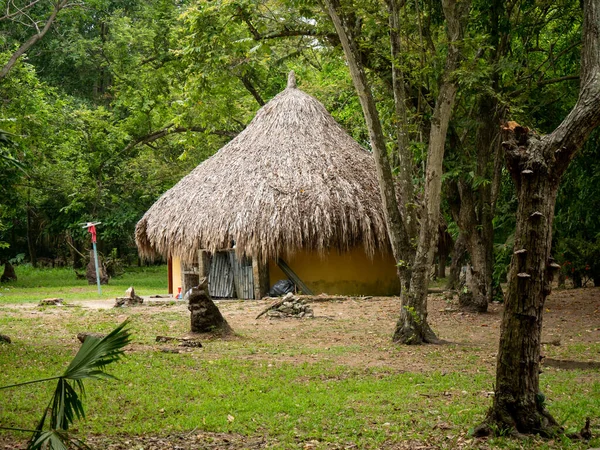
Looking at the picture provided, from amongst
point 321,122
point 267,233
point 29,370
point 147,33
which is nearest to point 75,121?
point 147,33

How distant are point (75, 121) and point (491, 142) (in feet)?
48.1

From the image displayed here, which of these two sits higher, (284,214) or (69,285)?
(284,214)

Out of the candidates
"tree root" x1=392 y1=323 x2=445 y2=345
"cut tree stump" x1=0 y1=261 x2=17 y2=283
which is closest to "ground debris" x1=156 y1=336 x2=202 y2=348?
"tree root" x1=392 y1=323 x2=445 y2=345

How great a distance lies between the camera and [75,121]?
23188 millimetres

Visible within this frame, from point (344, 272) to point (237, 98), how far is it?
8.18 metres

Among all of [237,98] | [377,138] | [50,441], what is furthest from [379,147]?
[237,98]

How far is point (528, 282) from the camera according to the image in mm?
5070

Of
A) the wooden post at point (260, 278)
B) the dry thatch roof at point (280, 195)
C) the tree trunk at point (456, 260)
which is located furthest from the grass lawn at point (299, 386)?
the wooden post at point (260, 278)

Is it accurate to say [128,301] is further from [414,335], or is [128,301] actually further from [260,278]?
[414,335]

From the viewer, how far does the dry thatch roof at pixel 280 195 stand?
1576 cm

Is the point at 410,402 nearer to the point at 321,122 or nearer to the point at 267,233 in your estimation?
the point at 267,233

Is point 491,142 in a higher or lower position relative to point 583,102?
higher

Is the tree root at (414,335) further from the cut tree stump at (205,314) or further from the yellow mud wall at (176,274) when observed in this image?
the yellow mud wall at (176,274)

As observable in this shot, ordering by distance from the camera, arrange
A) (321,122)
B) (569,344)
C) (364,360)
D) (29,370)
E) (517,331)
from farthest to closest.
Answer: (321,122) → (569,344) → (364,360) → (29,370) → (517,331)
